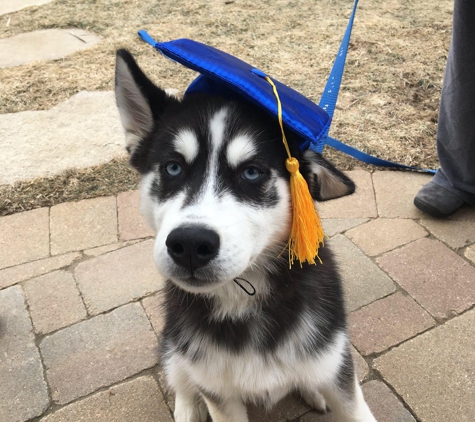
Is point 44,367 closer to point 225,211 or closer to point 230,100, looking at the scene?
point 225,211

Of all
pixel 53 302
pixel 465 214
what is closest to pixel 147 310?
pixel 53 302

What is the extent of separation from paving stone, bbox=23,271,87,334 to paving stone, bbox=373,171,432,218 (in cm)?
209

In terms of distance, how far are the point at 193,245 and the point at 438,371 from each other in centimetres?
155

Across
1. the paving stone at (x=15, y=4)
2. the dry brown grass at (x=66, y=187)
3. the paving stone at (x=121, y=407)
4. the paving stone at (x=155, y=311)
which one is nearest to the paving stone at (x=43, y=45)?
the paving stone at (x=15, y=4)

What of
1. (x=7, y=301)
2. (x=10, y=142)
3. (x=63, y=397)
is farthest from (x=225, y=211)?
(x=10, y=142)

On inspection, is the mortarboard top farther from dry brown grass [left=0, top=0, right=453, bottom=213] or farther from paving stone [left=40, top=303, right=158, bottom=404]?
dry brown grass [left=0, top=0, right=453, bottom=213]

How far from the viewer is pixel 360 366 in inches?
88.4

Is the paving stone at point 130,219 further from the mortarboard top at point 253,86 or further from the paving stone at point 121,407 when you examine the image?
the mortarboard top at point 253,86

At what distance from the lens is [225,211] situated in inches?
56.6

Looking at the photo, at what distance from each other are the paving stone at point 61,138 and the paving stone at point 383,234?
7.08 ft

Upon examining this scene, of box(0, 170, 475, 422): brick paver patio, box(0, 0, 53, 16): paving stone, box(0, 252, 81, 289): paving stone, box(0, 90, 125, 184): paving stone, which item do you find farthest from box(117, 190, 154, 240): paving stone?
box(0, 0, 53, 16): paving stone

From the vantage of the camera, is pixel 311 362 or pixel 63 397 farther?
pixel 63 397

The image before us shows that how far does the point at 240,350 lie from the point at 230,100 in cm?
97

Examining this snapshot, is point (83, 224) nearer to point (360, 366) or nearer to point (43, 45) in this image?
point (360, 366)
